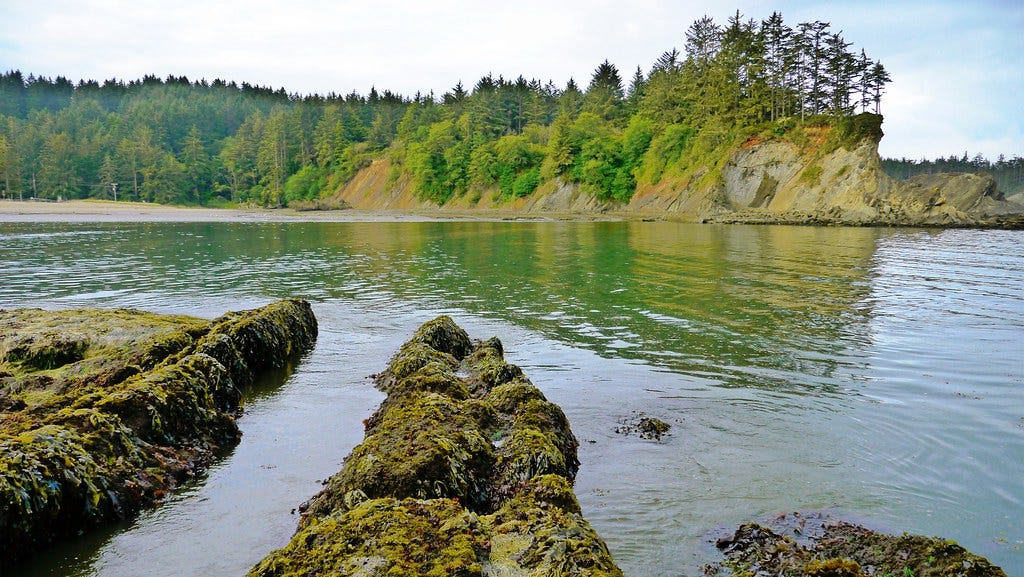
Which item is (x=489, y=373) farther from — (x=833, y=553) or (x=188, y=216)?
(x=188, y=216)

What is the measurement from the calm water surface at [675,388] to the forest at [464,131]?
53.9 m

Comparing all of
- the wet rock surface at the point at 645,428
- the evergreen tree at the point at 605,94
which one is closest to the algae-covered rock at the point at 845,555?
the wet rock surface at the point at 645,428

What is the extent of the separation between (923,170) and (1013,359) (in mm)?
184520

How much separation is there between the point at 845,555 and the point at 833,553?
90 mm

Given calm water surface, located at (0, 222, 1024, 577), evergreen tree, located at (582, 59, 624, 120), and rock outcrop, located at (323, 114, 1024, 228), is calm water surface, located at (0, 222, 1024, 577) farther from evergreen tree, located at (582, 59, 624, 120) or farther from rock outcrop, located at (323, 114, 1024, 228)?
evergreen tree, located at (582, 59, 624, 120)

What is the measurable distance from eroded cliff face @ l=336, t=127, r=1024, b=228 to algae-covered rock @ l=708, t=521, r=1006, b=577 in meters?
58.6

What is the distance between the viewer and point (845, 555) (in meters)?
4.53

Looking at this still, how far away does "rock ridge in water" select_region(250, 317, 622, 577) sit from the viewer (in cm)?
364

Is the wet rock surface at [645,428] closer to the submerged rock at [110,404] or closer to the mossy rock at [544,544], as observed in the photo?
the mossy rock at [544,544]

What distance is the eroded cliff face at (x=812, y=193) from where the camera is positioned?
57.4 meters

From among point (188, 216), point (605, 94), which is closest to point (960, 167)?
point (605, 94)

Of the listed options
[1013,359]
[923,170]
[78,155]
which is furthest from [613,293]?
[923,170]

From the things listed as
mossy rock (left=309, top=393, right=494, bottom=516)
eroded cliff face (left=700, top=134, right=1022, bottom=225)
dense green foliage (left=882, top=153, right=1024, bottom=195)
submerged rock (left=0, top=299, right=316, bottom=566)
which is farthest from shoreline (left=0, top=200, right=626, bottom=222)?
dense green foliage (left=882, top=153, right=1024, bottom=195)

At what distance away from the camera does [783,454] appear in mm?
7074
